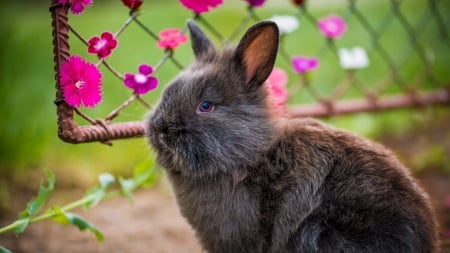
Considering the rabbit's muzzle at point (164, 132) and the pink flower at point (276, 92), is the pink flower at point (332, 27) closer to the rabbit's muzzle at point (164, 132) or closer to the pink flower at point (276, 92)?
the pink flower at point (276, 92)

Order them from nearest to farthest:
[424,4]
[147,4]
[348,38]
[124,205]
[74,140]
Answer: [74,140], [124,205], [348,38], [424,4], [147,4]

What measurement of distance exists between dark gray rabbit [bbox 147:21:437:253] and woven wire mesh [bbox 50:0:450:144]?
38 cm

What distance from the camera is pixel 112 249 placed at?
10.7 ft

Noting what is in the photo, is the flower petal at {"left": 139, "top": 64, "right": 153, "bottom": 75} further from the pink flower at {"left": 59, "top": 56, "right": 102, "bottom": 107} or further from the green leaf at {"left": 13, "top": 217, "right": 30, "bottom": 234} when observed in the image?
the green leaf at {"left": 13, "top": 217, "right": 30, "bottom": 234}

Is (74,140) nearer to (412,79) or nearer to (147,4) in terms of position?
(412,79)

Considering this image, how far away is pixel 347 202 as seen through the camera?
2.37m

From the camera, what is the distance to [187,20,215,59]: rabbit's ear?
282cm

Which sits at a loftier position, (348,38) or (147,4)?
(147,4)

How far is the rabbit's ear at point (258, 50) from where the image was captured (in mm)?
2518

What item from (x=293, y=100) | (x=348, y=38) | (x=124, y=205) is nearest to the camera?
(x=124, y=205)

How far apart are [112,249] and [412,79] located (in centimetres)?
348

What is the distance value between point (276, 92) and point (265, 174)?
0.77 m

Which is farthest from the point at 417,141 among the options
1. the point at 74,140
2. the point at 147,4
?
the point at 147,4

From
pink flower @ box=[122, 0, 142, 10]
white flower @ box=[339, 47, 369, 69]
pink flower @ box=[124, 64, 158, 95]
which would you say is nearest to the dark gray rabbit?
pink flower @ box=[124, 64, 158, 95]
